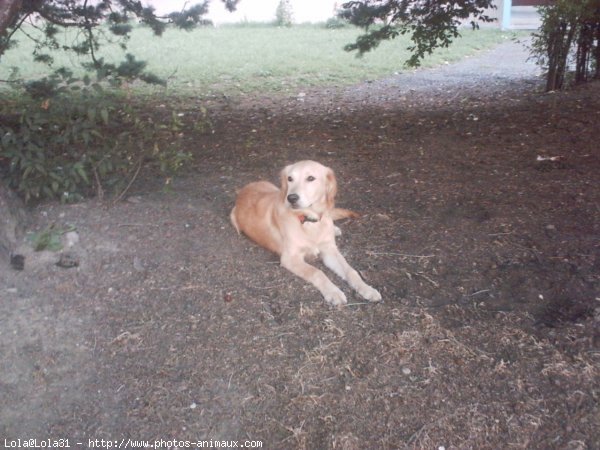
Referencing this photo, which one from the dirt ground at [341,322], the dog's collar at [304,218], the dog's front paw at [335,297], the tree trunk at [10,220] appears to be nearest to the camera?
the dirt ground at [341,322]

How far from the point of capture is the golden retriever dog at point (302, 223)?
11.5ft

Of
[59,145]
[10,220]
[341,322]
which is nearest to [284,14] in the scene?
[59,145]

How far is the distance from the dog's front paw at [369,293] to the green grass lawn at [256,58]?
17.7 ft

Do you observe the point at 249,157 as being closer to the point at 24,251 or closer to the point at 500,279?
the point at 24,251

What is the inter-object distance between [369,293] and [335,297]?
0.20 metres

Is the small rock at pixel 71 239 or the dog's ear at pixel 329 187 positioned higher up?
the dog's ear at pixel 329 187

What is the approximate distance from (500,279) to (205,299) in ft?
5.74

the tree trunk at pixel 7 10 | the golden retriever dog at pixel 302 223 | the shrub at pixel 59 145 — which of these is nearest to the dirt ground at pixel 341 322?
the golden retriever dog at pixel 302 223

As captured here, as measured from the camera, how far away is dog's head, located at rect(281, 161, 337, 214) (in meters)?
3.53

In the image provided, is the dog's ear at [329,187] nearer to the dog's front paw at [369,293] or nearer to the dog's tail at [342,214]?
the dog's tail at [342,214]

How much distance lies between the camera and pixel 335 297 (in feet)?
10.5

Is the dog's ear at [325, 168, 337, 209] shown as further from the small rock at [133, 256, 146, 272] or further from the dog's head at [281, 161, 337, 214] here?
the small rock at [133, 256, 146, 272]

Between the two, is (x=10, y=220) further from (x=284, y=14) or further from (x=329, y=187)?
(x=284, y=14)

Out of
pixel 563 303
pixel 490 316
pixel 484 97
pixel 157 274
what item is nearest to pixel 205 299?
pixel 157 274
